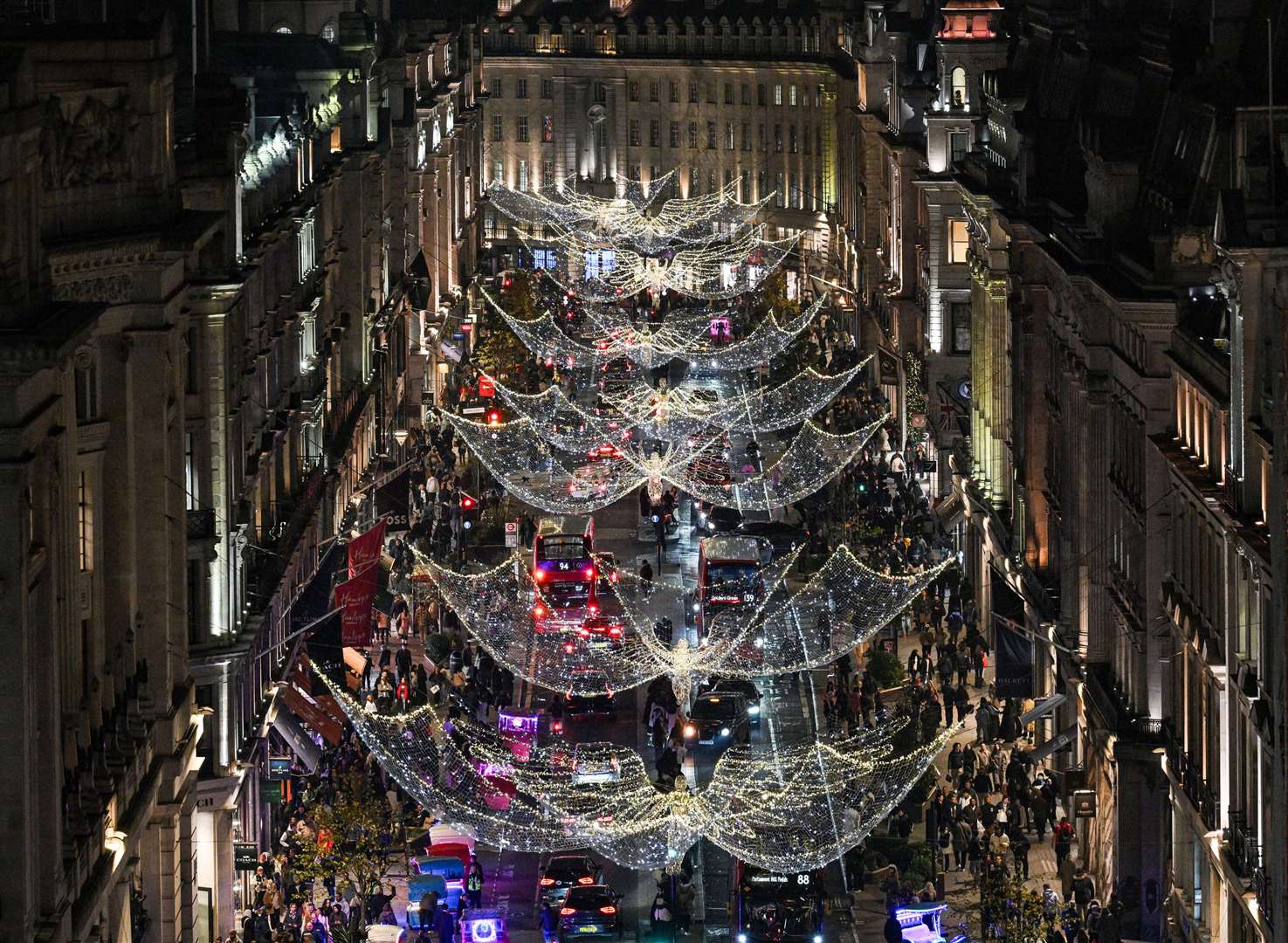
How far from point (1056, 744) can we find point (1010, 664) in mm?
2052

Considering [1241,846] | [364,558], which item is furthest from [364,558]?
[1241,846]

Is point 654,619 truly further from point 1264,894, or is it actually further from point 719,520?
point 1264,894

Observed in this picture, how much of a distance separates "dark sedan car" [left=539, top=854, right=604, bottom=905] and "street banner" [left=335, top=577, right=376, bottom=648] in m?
6.91

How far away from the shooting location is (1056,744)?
209ft

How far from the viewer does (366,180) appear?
9875 cm

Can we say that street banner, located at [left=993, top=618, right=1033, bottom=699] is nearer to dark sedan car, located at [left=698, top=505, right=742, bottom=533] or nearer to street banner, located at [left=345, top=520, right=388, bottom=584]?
street banner, located at [left=345, top=520, right=388, bottom=584]

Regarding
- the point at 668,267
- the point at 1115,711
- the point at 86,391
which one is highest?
the point at 86,391

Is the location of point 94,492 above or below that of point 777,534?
above

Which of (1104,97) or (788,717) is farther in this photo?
(788,717)

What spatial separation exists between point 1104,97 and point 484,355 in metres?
51.4

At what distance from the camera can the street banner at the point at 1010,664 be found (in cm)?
6469

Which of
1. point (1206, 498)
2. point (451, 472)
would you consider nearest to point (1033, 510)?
point (1206, 498)

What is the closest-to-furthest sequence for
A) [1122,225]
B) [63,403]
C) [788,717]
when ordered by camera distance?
[63,403] < [1122,225] < [788,717]

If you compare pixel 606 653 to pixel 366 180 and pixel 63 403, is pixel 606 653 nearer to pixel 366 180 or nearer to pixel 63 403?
pixel 366 180
